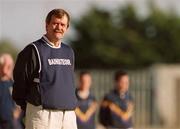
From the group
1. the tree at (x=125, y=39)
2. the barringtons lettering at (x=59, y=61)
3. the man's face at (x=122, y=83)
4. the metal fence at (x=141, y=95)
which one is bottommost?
the metal fence at (x=141, y=95)

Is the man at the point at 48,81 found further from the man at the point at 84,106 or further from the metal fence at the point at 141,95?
the metal fence at the point at 141,95

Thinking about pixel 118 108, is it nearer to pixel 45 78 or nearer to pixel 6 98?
pixel 6 98

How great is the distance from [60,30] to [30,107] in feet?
2.81

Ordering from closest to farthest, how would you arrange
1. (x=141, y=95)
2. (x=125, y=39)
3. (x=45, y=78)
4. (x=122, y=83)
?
(x=45, y=78), (x=122, y=83), (x=141, y=95), (x=125, y=39)

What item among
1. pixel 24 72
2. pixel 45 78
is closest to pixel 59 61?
pixel 45 78

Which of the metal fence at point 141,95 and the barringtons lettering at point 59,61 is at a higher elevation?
the barringtons lettering at point 59,61

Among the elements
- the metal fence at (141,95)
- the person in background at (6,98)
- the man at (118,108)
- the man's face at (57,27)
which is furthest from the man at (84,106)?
the metal fence at (141,95)

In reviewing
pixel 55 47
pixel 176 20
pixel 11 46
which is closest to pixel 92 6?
pixel 176 20

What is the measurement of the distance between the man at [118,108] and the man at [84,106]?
36 centimetres

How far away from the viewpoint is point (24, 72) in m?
9.06

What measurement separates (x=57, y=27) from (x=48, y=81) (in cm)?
57

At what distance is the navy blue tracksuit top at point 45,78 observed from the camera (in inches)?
350

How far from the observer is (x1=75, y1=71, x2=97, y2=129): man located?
1393 centimetres

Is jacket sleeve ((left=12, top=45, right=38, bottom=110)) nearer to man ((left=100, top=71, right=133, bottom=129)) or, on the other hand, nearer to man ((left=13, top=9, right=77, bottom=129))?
man ((left=13, top=9, right=77, bottom=129))
